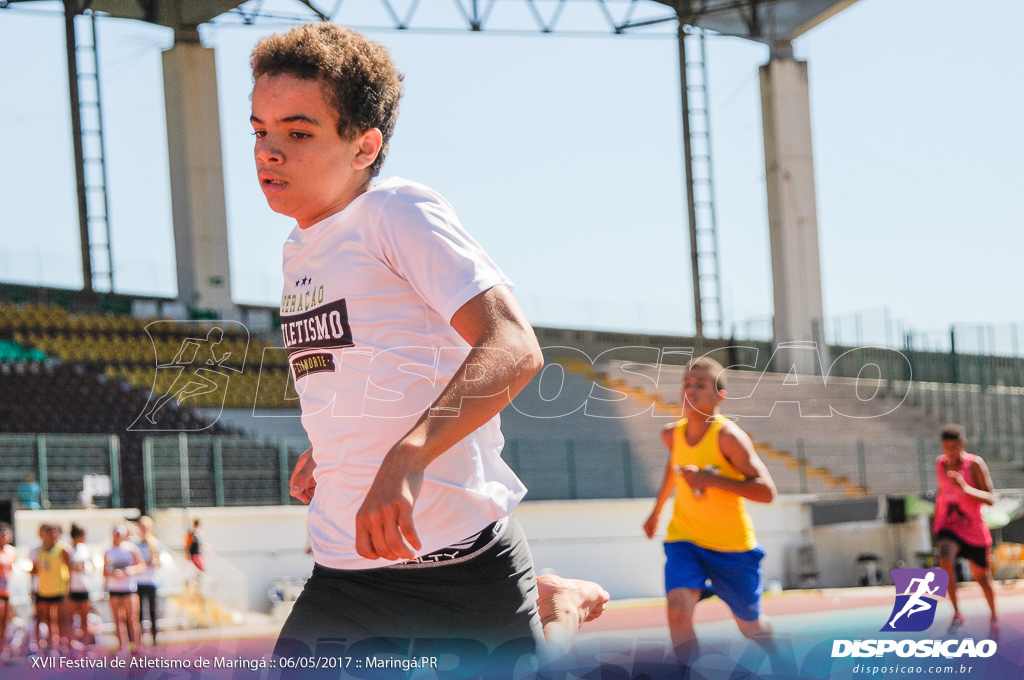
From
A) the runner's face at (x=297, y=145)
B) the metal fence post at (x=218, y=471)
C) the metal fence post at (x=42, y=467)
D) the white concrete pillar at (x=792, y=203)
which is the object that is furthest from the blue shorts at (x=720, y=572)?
the white concrete pillar at (x=792, y=203)

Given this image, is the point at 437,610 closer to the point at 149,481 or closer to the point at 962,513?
the point at 962,513

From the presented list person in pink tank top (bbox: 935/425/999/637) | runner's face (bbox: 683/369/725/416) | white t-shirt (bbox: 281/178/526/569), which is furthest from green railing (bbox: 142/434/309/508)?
white t-shirt (bbox: 281/178/526/569)

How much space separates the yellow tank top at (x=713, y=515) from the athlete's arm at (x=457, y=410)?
362 cm

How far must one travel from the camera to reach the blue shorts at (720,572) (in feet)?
17.4

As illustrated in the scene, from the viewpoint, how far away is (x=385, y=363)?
6.97 feet

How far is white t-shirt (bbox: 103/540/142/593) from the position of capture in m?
11.2

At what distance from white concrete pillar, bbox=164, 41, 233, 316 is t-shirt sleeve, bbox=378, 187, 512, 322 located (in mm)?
21527

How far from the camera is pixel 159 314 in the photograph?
76.4 feet

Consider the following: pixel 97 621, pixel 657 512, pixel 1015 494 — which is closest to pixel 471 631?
pixel 657 512

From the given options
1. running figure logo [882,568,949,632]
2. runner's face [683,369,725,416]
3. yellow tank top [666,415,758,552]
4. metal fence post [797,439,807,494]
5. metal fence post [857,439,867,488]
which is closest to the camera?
yellow tank top [666,415,758,552]

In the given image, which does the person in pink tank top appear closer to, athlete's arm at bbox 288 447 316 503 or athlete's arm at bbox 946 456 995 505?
athlete's arm at bbox 946 456 995 505

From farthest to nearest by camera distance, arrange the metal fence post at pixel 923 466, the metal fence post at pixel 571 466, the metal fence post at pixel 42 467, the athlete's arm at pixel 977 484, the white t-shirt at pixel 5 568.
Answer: the metal fence post at pixel 923 466, the metal fence post at pixel 571 466, the metal fence post at pixel 42 467, the white t-shirt at pixel 5 568, the athlete's arm at pixel 977 484

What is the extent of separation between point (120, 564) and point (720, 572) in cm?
773

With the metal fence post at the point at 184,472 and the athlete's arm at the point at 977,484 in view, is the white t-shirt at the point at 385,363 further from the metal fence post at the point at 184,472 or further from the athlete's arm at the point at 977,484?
the metal fence post at the point at 184,472
